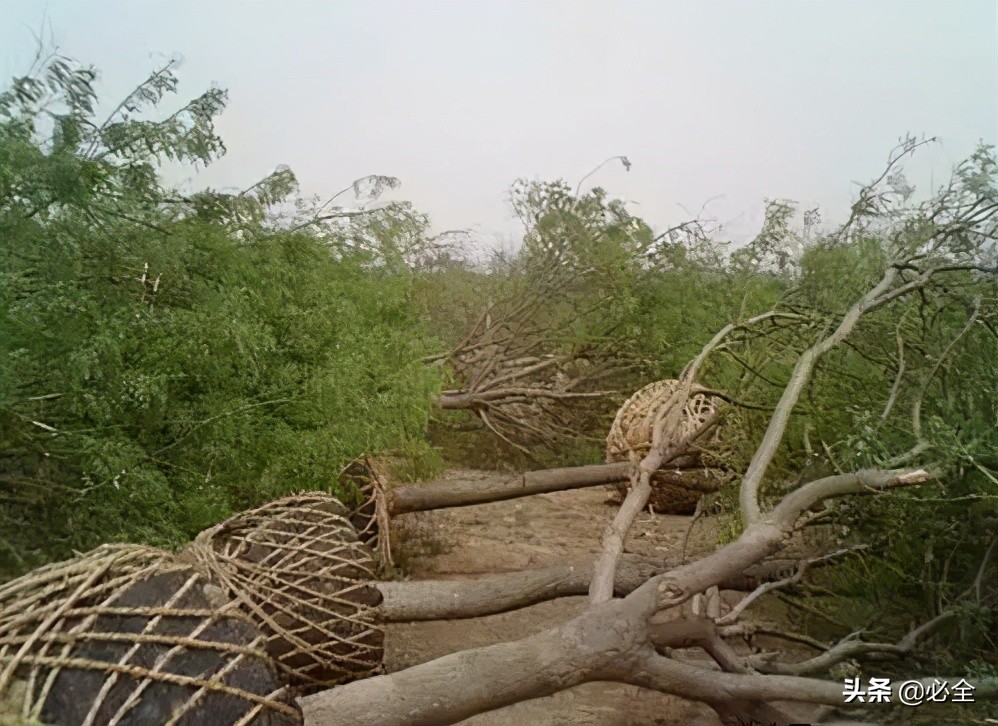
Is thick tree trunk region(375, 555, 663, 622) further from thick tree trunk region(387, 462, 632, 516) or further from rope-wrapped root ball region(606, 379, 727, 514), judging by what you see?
rope-wrapped root ball region(606, 379, 727, 514)

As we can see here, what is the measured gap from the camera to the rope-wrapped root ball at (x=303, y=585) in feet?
3.44

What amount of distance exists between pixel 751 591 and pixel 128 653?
1.16 m

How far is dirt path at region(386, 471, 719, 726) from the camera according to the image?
3.96 ft

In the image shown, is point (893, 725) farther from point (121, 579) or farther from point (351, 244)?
point (351, 244)

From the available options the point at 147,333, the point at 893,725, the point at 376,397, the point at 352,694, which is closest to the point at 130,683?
the point at 352,694

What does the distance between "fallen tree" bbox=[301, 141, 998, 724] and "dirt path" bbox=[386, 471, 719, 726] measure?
0.05m

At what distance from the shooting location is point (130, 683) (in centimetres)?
62

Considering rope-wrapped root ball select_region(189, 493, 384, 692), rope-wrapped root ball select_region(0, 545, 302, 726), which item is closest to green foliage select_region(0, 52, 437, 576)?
rope-wrapped root ball select_region(189, 493, 384, 692)

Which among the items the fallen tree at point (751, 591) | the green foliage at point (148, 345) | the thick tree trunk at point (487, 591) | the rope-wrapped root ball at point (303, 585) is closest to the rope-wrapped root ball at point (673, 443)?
the fallen tree at point (751, 591)

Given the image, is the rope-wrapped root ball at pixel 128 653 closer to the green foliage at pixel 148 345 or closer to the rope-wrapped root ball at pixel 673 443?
the green foliage at pixel 148 345

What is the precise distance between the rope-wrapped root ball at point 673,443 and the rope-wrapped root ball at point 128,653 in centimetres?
132

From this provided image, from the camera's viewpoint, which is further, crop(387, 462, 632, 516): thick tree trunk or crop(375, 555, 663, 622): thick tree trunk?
crop(387, 462, 632, 516): thick tree trunk

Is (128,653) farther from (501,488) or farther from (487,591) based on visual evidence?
(501,488)

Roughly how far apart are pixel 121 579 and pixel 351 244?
1.08 metres
